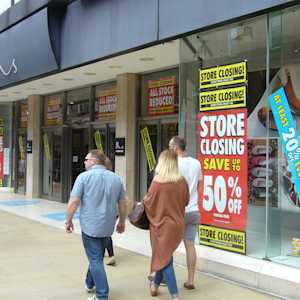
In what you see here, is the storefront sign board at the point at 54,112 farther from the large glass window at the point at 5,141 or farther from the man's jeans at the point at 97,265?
the man's jeans at the point at 97,265

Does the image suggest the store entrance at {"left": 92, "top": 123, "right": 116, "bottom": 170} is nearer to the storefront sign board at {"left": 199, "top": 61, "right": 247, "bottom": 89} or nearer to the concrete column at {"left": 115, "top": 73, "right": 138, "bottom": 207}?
the concrete column at {"left": 115, "top": 73, "right": 138, "bottom": 207}

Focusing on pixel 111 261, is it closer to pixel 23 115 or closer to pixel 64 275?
pixel 64 275

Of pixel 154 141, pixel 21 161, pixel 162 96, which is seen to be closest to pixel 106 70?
pixel 162 96

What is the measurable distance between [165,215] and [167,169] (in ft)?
1.53

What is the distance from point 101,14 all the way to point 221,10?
324cm

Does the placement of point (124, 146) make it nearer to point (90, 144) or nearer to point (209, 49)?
point (90, 144)

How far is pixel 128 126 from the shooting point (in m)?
11.8

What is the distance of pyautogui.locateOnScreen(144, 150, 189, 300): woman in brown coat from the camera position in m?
5.11

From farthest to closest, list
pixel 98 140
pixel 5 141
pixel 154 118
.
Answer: pixel 5 141
pixel 98 140
pixel 154 118

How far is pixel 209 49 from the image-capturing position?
7516 mm

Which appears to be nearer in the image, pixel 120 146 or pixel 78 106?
pixel 120 146

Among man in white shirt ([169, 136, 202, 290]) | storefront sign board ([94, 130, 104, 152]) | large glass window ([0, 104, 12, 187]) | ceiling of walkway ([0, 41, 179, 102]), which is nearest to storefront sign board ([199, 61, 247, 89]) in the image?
ceiling of walkway ([0, 41, 179, 102])

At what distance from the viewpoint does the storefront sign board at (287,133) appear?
6.54 metres

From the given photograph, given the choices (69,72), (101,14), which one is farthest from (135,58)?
(69,72)
